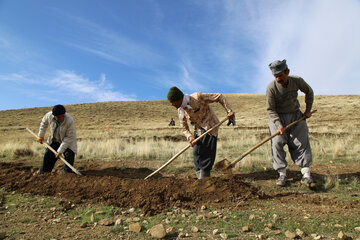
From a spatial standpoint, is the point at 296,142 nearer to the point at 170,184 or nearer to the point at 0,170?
the point at 170,184

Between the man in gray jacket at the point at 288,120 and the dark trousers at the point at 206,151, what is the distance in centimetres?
108

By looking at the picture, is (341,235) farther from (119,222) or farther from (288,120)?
(288,120)

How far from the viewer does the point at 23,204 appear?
3795 millimetres

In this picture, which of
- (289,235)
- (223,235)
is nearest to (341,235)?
(289,235)

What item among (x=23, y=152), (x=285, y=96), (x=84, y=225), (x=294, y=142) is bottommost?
(x=84, y=225)

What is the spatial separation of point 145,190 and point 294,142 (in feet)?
8.72

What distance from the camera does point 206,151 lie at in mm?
4629

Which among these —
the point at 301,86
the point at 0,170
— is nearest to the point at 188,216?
the point at 301,86

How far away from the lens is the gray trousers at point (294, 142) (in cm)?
421

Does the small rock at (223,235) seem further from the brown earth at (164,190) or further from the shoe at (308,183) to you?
the shoe at (308,183)

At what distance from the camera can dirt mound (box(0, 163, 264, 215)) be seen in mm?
3518

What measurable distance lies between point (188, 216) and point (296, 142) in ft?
7.86

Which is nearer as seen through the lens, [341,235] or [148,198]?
[341,235]

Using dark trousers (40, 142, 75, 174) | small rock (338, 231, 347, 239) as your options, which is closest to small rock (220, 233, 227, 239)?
small rock (338, 231, 347, 239)
